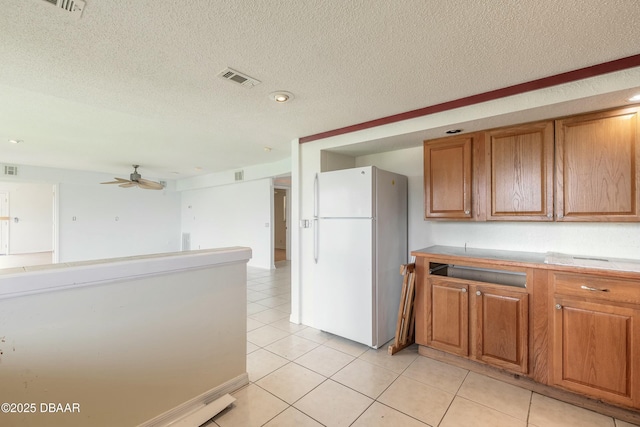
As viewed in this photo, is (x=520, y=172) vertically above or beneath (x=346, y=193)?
above

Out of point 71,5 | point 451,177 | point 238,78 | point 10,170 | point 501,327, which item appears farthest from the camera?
point 10,170

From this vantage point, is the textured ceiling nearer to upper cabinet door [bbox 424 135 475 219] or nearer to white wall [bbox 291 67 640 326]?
white wall [bbox 291 67 640 326]

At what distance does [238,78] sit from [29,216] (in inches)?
427

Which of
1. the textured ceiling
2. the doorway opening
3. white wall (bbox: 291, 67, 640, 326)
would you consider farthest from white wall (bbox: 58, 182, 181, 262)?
white wall (bbox: 291, 67, 640, 326)

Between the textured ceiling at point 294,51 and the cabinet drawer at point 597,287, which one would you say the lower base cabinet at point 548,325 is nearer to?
the cabinet drawer at point 597,287

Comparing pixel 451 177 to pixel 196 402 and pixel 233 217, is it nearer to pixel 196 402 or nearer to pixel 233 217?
pixel 196 402

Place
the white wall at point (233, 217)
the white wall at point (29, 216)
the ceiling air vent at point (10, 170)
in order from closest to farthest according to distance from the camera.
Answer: the ceiling air vent at point (10, 170)
the white wall at point (233, 217)
the white wall at point (29, 216)

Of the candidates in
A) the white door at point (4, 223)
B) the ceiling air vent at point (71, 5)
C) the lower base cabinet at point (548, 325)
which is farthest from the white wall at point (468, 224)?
the white door at point (4, 223)

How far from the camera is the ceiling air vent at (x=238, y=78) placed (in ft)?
5.82

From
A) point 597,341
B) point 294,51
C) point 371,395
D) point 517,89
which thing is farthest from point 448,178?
point 371,395

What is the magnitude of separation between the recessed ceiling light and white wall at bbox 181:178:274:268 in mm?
3992

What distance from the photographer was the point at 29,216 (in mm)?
8477

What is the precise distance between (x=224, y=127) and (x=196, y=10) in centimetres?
178

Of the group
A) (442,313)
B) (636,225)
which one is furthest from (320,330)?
(636,225)
